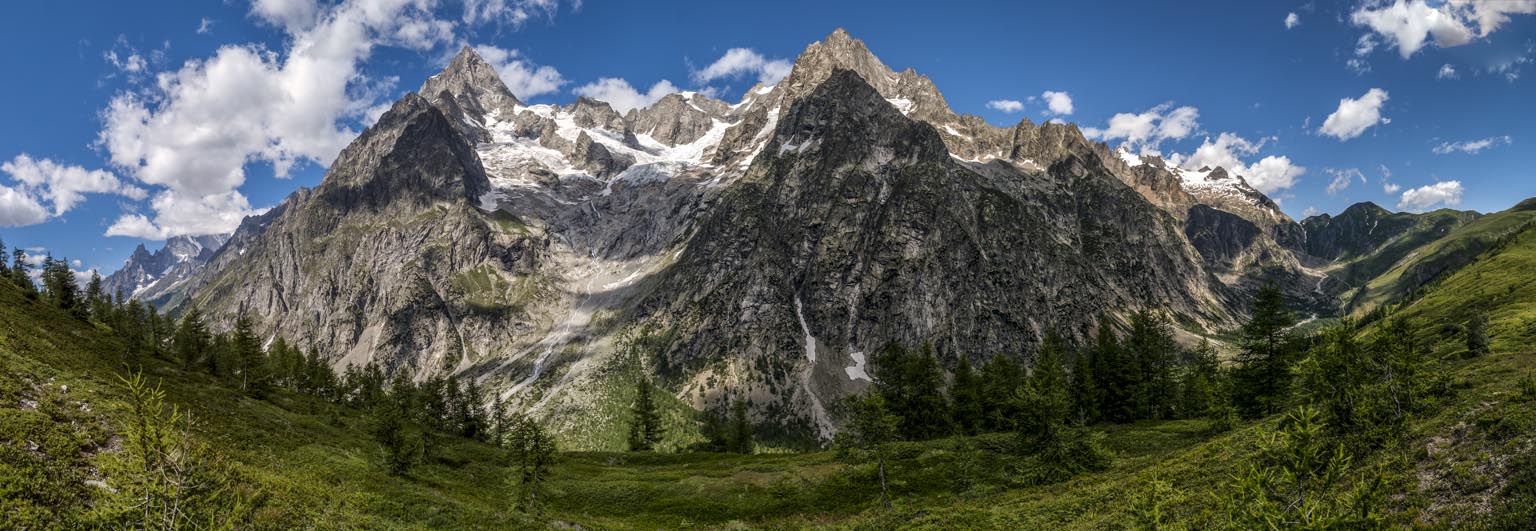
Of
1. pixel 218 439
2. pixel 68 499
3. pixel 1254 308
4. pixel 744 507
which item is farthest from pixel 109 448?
pixel 1254 308

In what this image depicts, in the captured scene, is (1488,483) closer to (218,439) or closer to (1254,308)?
(1254,308)

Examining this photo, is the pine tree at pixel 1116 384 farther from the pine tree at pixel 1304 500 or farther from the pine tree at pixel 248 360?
the pine tree at pixel 248 360

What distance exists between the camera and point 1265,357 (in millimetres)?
55312

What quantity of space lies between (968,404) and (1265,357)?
29.7 metres

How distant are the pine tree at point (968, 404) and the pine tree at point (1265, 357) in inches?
987

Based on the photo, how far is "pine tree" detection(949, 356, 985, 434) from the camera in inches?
2746

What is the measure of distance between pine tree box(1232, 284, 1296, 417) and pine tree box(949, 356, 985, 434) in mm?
25058

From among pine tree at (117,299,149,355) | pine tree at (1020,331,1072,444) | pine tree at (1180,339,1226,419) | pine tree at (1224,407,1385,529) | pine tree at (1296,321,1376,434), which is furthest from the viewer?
pine tree at (117,299,149,355)

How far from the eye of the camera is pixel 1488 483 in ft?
53.3

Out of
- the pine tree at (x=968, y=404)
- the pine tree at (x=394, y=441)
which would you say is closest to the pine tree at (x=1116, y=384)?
the pine tree at (x=968, y=404)

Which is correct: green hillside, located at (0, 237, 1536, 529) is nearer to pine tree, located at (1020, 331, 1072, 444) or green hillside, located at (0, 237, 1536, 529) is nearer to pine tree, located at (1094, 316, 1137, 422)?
pine tree, located at (1020, 331, 1072, 444)

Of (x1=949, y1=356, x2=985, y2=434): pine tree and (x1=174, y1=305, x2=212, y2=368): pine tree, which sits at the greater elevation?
(x1=174, y1=305, x2=212, y2=368): pine tree

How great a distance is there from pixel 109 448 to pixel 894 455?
50.5 metres

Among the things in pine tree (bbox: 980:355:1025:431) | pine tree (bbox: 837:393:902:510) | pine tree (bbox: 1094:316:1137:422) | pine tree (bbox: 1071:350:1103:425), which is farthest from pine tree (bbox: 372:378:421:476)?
pine tree (bbox: 1094:316:1137:422)
